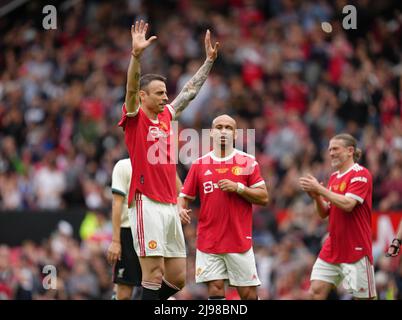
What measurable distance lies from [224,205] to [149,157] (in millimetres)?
1279

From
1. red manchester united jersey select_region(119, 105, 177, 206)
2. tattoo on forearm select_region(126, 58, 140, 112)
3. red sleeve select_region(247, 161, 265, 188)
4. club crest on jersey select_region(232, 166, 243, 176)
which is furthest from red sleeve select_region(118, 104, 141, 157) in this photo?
red sleeve select_region(247, 161, 265, 188)

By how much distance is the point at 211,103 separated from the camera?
2153 centimetres

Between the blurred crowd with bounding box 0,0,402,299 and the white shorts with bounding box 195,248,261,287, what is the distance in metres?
4.34

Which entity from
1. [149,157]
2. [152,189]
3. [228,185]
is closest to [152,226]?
[152,189]

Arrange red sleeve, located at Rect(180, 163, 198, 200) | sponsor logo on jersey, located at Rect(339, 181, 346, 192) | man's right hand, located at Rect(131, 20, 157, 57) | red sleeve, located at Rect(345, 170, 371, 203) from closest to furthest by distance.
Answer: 1. man's right hand, located at Rect(131, 20, 157, 57)
2. red sleeve, located at Rect(180, 163, 198, 200)
3. red sleeve, located at Rect(345, 170, 371, 203)
4. sponsor logo on jersey, located at Rect(339, 181, 346, 192)

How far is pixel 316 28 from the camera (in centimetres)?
2253

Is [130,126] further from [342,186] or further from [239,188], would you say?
[342,186]

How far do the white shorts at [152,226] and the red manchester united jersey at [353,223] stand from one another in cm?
223

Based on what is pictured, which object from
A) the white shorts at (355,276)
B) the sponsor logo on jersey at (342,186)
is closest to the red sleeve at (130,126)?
the sponsor logo on jersey at (342,186)

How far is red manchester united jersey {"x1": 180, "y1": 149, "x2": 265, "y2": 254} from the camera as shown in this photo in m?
11.4

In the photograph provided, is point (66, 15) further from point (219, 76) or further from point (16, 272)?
point (16, 272)

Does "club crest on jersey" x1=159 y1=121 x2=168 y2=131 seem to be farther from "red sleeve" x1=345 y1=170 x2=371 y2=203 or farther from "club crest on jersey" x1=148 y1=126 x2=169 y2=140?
"red sleeve" x1=345 y1=170 x2=371 y2=203

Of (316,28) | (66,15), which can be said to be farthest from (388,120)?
(66,15)

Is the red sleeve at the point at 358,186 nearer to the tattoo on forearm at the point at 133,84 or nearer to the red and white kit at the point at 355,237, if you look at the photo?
the red and white kit at the point at 355,237
